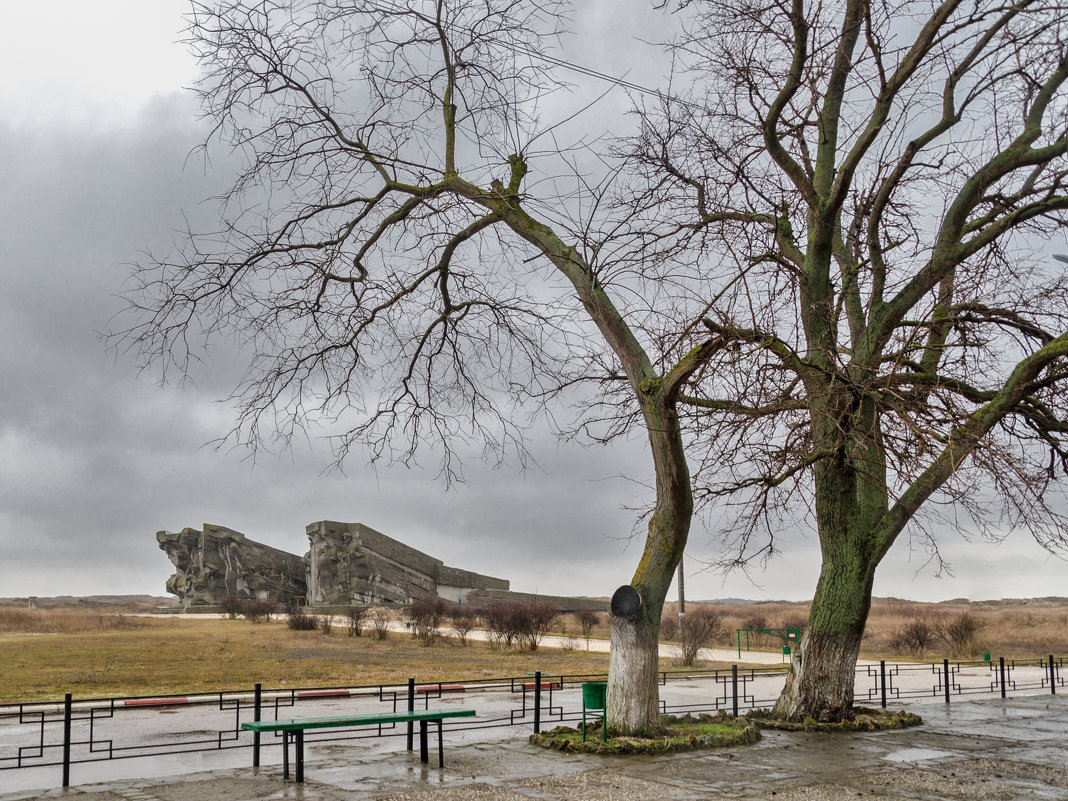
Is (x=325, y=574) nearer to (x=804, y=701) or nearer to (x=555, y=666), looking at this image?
(x=555, y=666)

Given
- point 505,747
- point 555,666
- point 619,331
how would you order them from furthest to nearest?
point 555,666 < point 619,331 < point 505,747

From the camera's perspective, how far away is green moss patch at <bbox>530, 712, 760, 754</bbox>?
10992mm

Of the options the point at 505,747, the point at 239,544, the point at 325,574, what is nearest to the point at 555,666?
the point at 505,747

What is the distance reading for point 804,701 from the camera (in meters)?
13.7

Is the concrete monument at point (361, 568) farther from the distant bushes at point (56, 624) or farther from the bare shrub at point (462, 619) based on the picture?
the distant bushes at point (56, 624)

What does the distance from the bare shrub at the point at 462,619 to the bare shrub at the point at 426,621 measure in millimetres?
794

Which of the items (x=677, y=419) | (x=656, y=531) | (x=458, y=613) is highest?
(x=677, y=419)

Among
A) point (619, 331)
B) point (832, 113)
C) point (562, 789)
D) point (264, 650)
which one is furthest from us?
point (264, 650)

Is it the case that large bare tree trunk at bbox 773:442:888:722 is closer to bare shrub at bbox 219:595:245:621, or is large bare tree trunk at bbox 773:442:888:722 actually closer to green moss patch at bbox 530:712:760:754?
green moss patch at bbox 530:712:760:754

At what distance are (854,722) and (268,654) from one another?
20.5 meters

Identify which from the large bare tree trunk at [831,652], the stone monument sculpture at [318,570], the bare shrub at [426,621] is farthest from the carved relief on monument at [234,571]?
the large bare tree trunk at [831,652]

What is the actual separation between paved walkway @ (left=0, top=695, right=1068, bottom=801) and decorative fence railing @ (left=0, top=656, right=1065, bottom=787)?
713 mm

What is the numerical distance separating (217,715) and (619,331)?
9.85 metres

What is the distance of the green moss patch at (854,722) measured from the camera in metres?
13.2
